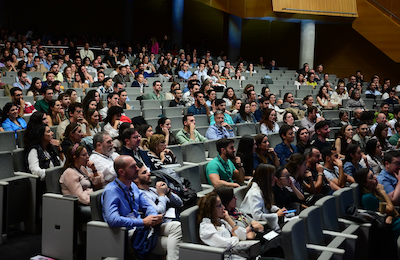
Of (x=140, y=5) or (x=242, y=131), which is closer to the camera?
(x=242, y=131)

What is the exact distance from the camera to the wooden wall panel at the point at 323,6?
11398mm

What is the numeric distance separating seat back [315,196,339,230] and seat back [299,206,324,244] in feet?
0.39

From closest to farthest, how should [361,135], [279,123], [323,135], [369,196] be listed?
[369,196], [323,135], [361,135], [279,123]

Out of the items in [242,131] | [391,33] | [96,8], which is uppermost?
[96,8]

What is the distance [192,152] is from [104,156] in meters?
1.15

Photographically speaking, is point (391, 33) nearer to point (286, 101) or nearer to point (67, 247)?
point (286, 101)

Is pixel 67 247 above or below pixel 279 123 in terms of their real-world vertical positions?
below

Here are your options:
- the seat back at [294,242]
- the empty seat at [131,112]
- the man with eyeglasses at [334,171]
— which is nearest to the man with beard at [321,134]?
the man with eyeglasses at [334,171]

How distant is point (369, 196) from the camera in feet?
13.3

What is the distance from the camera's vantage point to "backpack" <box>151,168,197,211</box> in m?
3.75

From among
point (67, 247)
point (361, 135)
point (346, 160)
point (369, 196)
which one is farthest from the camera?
point (361, 135)

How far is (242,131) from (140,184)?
3.04 metres

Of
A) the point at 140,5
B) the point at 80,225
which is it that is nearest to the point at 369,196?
the point at 80,225

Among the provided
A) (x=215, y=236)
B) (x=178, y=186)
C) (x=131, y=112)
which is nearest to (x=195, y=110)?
(x=131, y=112)
